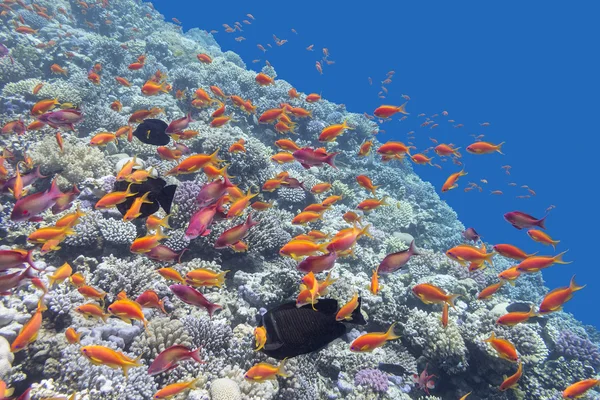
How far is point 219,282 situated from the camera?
12.3ft

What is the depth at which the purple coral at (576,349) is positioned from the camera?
8.78m

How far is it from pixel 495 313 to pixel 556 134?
5680 inches

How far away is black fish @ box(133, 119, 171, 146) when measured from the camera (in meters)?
5.42

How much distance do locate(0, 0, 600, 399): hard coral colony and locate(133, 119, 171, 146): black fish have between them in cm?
3

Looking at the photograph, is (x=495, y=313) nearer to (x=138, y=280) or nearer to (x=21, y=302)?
(x=138, y=280)

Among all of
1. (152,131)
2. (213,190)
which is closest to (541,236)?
(213,190)

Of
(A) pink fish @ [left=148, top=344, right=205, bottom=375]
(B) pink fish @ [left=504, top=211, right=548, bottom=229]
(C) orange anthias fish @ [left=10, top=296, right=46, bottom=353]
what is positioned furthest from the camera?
(B) pink fish @ [left=504, top=211, right=548, bottom=229]

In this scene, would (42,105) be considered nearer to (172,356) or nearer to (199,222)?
(199,222)

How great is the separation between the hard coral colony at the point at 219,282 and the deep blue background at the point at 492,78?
89.5 m

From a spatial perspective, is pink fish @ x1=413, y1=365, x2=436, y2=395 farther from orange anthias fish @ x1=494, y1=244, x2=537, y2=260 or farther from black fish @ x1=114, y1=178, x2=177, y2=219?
black fish @ x1=114, y1=178, x2=177, y2=219

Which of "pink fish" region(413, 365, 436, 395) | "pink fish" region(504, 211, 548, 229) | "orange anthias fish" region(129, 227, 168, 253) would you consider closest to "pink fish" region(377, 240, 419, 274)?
"pink fish" region(504, 211, 548, 229)

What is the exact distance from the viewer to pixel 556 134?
379 ft

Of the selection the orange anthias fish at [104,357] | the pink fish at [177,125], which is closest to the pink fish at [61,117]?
the pink fish at [177,125]

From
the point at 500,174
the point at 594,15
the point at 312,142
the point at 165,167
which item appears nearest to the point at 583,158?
the point at 500,174
